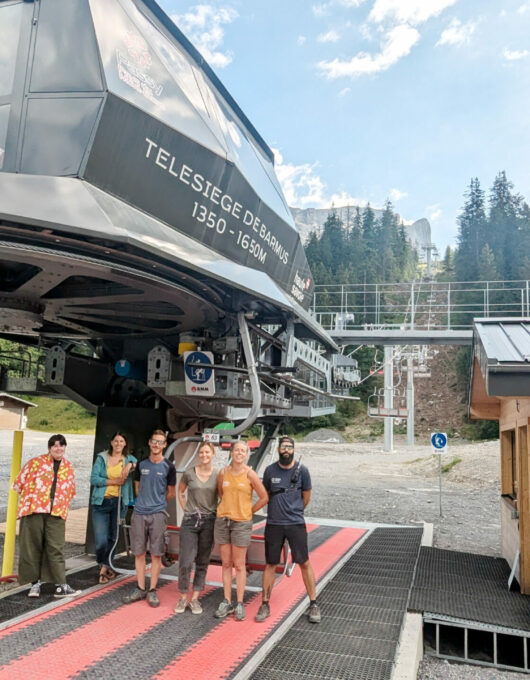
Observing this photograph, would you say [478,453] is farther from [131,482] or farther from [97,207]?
[97,207]

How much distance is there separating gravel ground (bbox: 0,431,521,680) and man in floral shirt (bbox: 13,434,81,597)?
7.95 ft

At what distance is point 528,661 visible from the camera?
531cm

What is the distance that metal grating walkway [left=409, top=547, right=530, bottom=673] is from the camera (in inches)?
205

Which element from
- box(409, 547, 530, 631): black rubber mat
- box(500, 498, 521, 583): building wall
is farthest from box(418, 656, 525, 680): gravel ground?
box(500, 498, 521, 583): building wall

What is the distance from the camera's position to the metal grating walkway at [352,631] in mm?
4035

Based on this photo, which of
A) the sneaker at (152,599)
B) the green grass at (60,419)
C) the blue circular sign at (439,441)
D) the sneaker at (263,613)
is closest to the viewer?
the sneaker at (263,613)

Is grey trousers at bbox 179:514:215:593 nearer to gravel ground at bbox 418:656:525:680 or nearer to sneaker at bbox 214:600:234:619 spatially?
sneaker at bbox 214:600:234:619

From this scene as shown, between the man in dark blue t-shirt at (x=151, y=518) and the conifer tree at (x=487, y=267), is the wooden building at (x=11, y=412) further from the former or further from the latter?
the conifer tree at (x=487, y=267)

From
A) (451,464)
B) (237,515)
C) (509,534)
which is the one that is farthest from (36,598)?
(451,464)

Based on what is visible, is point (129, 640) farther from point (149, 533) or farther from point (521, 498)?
point (521, 498)

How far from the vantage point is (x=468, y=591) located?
20.6 ft

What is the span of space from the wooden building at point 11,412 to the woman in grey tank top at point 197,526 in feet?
7.43

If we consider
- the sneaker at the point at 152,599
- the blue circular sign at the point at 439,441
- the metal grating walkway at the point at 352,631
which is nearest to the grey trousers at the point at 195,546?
the sneaker at the point at 152,599

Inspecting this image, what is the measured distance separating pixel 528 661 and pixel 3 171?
22.1ft
